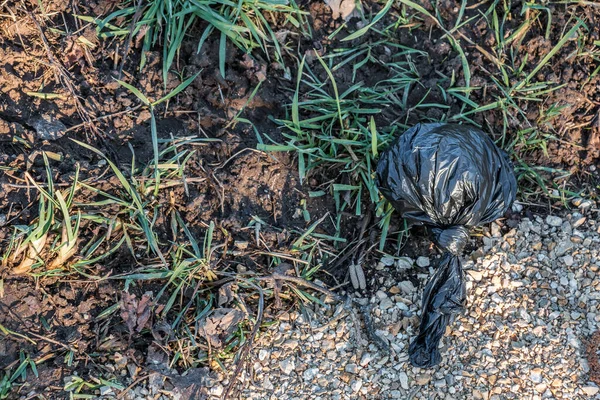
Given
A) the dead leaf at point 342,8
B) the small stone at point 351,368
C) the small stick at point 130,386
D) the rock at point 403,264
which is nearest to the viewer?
the small stick at point 130,386

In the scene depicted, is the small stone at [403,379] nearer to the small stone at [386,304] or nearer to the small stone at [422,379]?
the small stone at [422,379]

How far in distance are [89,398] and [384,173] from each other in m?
1.60

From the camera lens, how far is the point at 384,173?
3.26 m

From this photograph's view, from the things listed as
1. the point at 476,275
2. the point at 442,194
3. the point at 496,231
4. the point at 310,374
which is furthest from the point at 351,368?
the point at 496,231

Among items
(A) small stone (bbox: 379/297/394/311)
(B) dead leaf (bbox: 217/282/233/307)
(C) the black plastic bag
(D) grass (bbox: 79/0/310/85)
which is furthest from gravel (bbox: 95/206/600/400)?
(D) grass (bbox: 79/0/310/85)

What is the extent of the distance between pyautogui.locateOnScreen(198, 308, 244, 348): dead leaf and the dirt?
0.24m

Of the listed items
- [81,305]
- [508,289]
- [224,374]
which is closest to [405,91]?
[508,289]

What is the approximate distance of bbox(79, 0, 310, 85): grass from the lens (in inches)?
133

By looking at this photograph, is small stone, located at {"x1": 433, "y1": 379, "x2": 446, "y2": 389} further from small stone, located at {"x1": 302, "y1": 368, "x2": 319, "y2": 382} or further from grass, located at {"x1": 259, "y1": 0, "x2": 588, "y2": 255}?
grass, located at {"x1": 259, "y1": 0, "x2": 588, "y2": 255}

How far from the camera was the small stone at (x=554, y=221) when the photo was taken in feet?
11.3

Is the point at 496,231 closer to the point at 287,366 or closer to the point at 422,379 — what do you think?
the point at 422,379

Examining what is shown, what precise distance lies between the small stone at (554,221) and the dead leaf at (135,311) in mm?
1929

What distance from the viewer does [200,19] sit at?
138 inches

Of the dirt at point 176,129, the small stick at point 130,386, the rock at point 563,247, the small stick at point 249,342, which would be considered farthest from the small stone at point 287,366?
the rock at point 563,247
